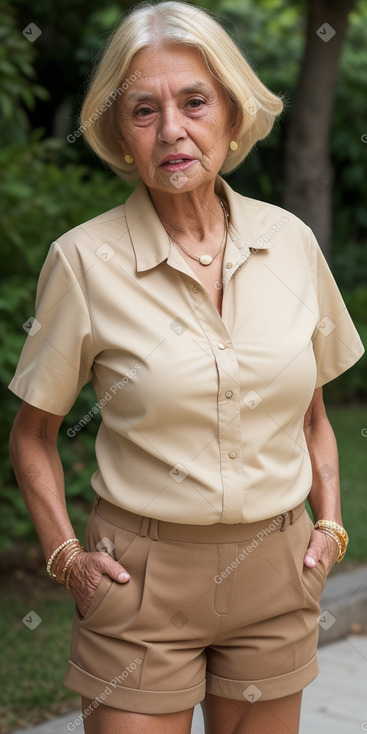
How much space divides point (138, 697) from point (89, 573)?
0.82 feet

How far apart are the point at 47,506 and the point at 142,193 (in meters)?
0.67

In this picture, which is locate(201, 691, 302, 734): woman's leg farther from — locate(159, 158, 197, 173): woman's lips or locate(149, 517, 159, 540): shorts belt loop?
locate(159, 158, 197, 173): woman's lips

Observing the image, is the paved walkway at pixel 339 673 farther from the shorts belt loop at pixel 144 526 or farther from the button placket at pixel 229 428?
the button placket at pixel 229 428

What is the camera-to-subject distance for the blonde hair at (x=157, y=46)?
1988mm

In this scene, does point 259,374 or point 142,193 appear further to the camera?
point 142,193

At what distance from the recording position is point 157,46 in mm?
1982

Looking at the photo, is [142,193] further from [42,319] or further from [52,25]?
[52,25]

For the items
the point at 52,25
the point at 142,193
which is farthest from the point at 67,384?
the point at 52,25

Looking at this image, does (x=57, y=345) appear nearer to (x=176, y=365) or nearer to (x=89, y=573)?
(x=176, y=365)

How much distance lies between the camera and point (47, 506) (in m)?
2.11

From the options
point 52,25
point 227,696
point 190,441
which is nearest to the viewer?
point 190,441

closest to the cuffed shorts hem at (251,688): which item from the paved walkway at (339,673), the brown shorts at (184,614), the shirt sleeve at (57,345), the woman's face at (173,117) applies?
the brown shorts at (184,614)

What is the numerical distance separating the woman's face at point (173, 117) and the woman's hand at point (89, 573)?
738 millimetres

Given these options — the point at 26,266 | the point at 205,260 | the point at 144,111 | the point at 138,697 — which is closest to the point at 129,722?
the point at 138,697
